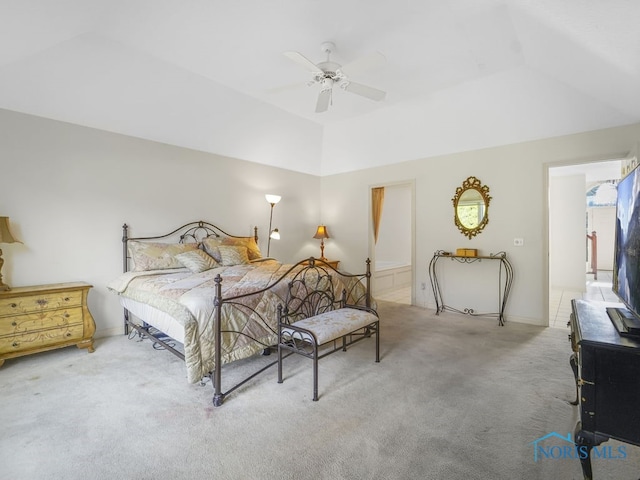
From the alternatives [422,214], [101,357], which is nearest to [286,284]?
[101,357]

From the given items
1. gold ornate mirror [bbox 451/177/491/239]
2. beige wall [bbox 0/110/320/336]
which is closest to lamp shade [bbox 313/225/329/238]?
beige wall [bbox 0/110/320/336]

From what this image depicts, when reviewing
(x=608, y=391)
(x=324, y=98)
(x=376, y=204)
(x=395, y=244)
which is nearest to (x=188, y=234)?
(x=324, y=98)

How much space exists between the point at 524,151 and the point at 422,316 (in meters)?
2.79

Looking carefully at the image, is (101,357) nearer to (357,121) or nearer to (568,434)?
(568,434)

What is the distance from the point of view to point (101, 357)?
3191 millimetres

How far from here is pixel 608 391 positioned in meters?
1.34

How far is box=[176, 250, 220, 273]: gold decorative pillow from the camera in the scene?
381 centimetres

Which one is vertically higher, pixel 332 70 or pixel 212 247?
A: pixel 332 70

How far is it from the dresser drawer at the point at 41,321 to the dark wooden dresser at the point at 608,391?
13.8 ft

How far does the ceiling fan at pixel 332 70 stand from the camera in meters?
2.62

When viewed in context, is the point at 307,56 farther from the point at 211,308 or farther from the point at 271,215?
the point at 271,215

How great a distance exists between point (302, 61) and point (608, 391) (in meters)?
2.93

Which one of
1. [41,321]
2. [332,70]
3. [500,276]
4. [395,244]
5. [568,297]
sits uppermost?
[332,70]

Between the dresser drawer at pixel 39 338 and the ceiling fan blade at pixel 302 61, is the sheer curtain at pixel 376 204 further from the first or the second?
the dresser drawer at pixel 39 338
